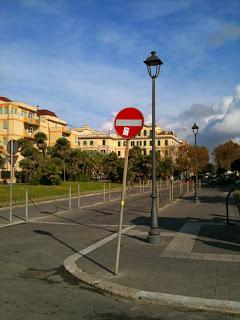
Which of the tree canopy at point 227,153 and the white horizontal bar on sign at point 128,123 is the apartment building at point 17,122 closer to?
the tree canopy at point 227,153

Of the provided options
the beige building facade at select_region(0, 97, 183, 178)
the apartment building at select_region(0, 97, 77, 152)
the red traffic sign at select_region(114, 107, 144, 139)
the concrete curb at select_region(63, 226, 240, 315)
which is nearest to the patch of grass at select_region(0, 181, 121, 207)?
the red traffic sign at select_region(114, 107, 144, 139)

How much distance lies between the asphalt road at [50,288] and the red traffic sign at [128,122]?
2.68 metres

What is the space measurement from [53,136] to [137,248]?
287ft

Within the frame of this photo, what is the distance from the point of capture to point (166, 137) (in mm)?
132750

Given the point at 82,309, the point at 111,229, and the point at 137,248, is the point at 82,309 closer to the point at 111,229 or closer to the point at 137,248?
the point at 137,248

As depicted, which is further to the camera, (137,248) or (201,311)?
(137,248)

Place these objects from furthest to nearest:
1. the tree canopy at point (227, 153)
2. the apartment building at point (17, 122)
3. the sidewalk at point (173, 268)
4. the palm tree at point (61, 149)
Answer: the tree canopy at point (227, 153) → the apartment building at point (17, 122) → the palm tree at point (61, 149) → the sidewalk at point (173, 268)

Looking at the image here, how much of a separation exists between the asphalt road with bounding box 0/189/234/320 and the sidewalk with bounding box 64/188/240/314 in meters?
0.25

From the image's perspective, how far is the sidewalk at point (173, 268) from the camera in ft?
20.3

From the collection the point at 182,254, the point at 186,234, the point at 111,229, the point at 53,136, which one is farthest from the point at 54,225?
the point at 53,136

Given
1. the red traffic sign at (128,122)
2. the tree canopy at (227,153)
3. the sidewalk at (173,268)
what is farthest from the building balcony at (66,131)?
the red traffic sign at (128,122)

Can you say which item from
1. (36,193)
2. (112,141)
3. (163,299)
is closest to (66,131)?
(112,141)

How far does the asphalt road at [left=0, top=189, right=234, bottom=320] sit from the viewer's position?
5.60 metres

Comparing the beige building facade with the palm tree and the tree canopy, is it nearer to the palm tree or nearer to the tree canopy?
the palm tree
